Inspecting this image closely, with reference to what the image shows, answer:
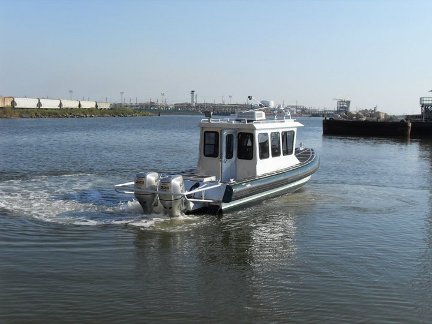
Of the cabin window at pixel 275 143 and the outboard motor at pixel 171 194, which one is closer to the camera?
the outboard motor at pixel 171 194

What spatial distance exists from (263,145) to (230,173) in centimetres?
144

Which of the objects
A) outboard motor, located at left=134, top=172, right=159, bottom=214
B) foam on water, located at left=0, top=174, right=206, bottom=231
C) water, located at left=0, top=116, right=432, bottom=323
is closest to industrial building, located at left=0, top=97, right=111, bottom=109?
foam on water, located at left=0, top=174, right=206, bottom=231

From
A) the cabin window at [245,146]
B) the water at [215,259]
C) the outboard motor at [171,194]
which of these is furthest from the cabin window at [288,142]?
the outboard motor at [171,194]

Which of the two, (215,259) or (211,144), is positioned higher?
Result: (211,144)

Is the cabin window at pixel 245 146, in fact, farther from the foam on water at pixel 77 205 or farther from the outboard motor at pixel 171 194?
the outboard motor at pixel 171 194

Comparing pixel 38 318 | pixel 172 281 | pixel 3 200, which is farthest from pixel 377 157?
pixel 38 318

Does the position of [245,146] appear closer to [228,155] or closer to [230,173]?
[228,155]

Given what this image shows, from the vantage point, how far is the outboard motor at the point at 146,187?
43.4 ft

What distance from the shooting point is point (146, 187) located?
43.4 feet

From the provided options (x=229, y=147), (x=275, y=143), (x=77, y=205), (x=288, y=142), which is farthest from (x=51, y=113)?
(x=229, y=147)

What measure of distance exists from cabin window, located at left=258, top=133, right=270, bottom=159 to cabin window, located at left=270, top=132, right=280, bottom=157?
0.40 metres

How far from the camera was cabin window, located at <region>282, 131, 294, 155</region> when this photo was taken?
17.8 meters

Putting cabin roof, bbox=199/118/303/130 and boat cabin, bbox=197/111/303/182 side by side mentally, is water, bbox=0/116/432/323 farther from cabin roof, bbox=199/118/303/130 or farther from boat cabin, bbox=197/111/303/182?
cabin roof, bbox=199/118/303/130

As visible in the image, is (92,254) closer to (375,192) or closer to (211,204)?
(211,204)
